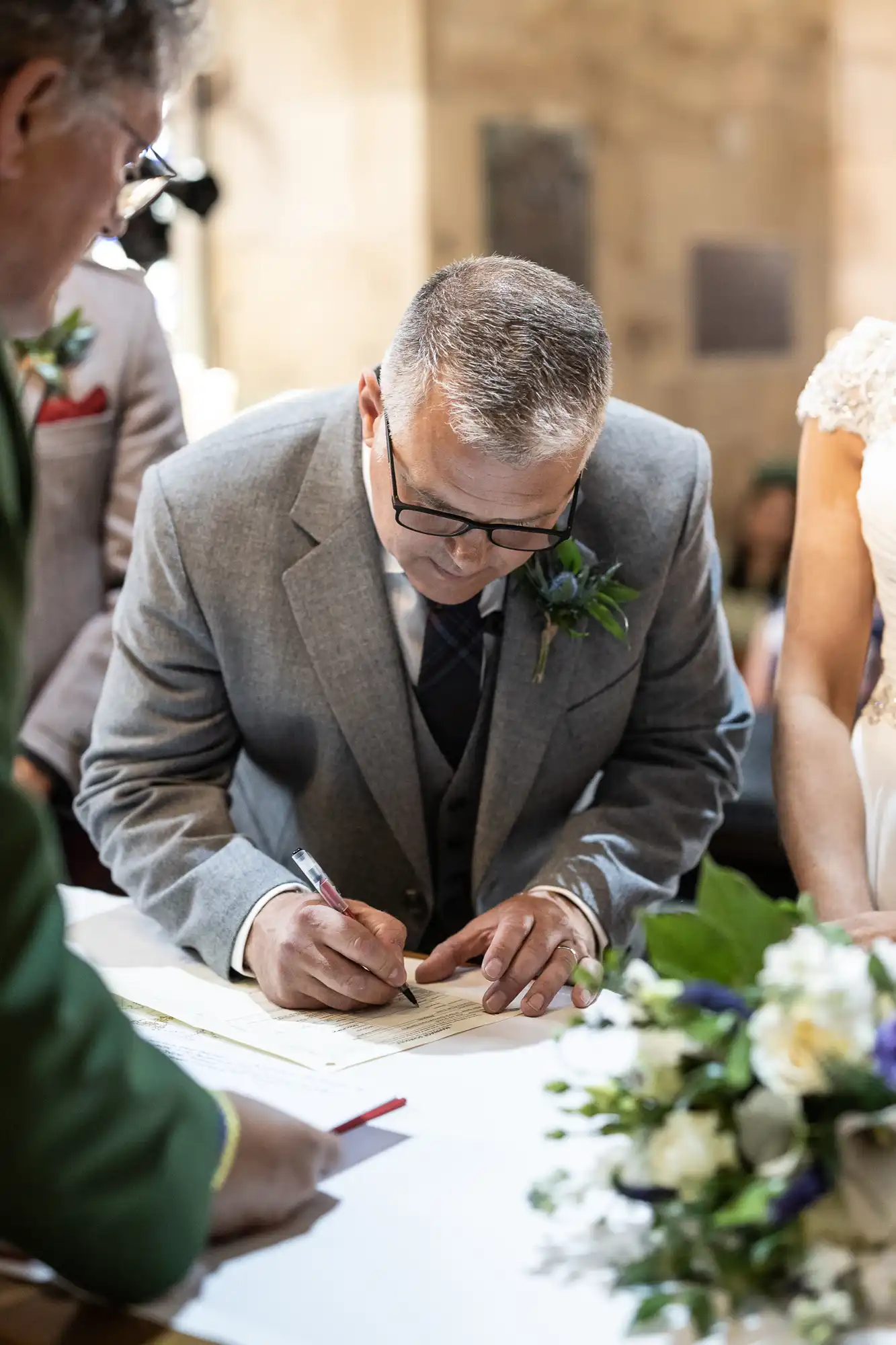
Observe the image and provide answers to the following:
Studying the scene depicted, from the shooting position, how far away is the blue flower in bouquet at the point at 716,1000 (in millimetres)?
1133

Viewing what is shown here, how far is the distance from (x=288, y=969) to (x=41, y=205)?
3.19 feet

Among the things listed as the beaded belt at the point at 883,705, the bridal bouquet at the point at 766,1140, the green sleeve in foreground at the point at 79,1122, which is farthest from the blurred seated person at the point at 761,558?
→ the green sleeve in foreground at the point at 79,1122

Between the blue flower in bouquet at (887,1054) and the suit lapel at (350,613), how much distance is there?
1.22 metres

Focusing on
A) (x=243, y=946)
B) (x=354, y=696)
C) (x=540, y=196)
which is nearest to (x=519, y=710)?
(x=354, y=696)

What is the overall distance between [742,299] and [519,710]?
6.43 metres

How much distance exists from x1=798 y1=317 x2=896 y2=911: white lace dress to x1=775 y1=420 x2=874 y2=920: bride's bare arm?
0.03 metres

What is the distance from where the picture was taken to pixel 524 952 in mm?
1924

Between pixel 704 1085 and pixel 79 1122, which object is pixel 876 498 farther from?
pixel 79 1122

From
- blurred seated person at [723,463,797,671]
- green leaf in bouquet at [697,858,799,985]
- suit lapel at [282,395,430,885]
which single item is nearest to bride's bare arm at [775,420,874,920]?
suit lapel at [282,395,430,885]

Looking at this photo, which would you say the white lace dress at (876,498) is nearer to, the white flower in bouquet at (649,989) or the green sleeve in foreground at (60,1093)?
the white flower in bouquet at (649,989)

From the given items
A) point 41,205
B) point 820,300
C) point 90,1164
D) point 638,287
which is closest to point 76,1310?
point 90,1164

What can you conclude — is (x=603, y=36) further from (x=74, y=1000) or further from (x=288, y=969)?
(x=74, y=1000)

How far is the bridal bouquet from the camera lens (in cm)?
105

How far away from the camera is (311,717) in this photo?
7.39 ft
